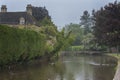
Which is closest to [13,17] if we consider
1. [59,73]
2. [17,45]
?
[17,45]

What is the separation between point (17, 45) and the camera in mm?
37531

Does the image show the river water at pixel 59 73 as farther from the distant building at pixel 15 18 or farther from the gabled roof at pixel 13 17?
the gabled roof at pixel 13 17

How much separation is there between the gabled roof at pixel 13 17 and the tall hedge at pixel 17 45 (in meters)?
27.0

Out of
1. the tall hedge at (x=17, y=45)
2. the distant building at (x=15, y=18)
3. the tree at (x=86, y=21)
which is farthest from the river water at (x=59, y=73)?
the tree at (x=86, y=21)

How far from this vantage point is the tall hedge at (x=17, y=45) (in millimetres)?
33312

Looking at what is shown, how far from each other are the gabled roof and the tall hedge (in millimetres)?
26955

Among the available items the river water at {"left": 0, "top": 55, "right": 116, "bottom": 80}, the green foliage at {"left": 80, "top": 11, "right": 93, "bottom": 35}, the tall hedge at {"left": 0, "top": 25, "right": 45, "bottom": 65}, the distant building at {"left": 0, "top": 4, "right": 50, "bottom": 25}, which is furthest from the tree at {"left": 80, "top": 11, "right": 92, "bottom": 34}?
the river water at {"left": 0, "top": 55, "right": 116, "bottom": 80}

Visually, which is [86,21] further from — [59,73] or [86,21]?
[59,73]

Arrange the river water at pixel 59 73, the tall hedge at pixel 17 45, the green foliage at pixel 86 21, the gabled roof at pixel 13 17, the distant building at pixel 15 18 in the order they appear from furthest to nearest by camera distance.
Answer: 1. the green foliage at pixel 86 21
2. the gabled roof at pixel 13 17
3. the distant building at pixel 15 18
4. the tall hedge at pixel 17 45
5. the river water at pixel 59 73

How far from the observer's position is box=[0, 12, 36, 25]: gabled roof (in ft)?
246

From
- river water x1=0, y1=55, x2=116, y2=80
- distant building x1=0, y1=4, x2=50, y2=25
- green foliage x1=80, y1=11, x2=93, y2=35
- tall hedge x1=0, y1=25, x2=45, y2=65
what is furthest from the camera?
green foliage x1=80, y1=11, x2=93, y2=35

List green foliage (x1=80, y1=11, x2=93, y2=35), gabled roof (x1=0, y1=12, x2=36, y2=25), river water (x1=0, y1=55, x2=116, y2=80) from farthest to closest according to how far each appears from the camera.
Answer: green foliage (x1=80, y1=11, x2=93, y2=35) → gabled roof (x1=0, y1=12, x2=36, y2=25) → river water (x1=0, y1=55, x2=116, y2=80)

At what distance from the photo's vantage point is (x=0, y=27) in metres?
32.4

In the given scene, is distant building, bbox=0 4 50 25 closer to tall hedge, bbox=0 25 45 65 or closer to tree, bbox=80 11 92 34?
tall hedge, bbox=0 25 45 65
